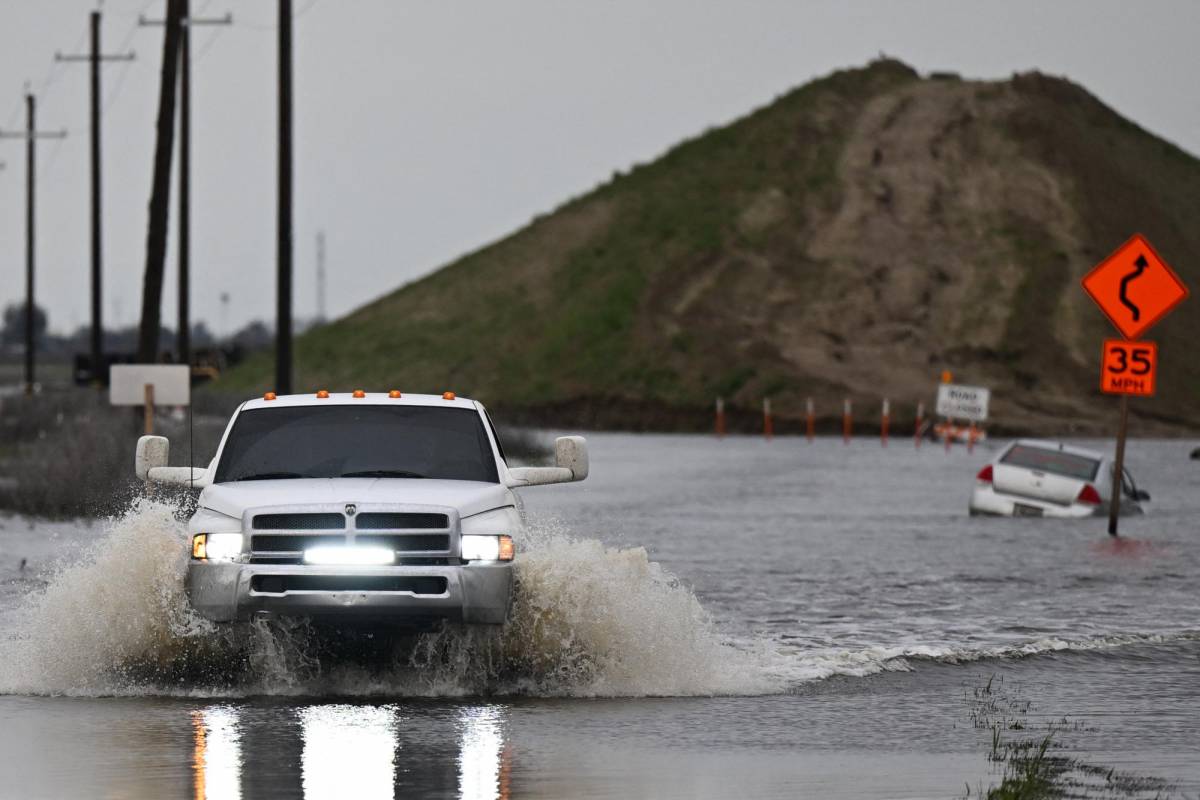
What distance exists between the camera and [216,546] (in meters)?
13.1

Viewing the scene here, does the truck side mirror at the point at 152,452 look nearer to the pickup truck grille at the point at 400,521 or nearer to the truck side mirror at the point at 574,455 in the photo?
the pickup truck grille at the point at 400,521

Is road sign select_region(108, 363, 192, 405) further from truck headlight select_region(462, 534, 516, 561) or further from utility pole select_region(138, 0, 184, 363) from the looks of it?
truck headlight select_region(462, 534, 516, 561)

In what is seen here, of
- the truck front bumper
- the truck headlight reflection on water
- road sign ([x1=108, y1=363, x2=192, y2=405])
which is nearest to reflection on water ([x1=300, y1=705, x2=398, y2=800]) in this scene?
the truck front bumper

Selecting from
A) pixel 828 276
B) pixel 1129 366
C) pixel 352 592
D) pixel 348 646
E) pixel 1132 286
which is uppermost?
pixel 828 276

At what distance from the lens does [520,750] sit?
11.2 metres

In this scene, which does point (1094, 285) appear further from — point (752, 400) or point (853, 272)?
point (853, 272)

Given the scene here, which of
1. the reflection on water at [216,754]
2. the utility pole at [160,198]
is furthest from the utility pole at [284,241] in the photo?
the reflection on water at [216,754]

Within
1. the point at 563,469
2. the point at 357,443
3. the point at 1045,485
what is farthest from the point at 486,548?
the point at 1045,485

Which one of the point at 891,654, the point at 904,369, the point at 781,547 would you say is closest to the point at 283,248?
the point at 781,547

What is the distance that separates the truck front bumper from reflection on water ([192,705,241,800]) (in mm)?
596

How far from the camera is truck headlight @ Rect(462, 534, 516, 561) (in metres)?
13.1

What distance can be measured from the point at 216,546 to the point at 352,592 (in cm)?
87

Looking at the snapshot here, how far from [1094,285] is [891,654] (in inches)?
530

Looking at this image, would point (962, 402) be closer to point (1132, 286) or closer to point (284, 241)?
point (284, 241)
